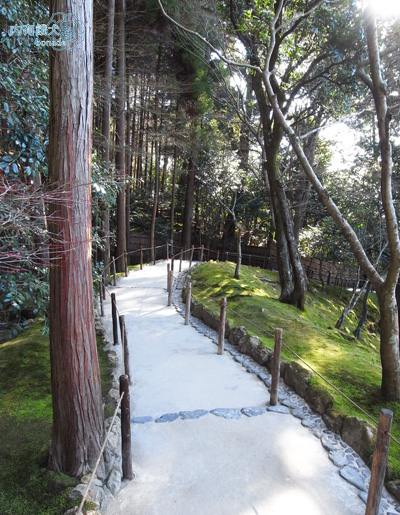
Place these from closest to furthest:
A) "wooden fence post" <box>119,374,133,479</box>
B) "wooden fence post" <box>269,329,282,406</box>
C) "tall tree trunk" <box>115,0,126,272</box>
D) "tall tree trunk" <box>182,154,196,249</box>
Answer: "wooden fence post" <box>119,374,133,479</box>, "wooden fence post" <box>269,329,282,406</box>, "tall tree trunk" <box>115,0,126,272</box>, "tall tree trunk" <box>182,154,196,249</box>

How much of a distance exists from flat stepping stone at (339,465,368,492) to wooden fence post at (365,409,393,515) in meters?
0.49

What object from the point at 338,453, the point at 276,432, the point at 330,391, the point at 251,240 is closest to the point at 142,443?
the point at 276,432

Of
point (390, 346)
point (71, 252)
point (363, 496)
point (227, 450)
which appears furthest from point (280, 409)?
point (71, 252)

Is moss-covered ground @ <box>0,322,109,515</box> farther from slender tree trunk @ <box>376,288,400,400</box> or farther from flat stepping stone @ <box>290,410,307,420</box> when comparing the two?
slender tree trunk @ <box>376,288,400,400</box>

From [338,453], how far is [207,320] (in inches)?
170

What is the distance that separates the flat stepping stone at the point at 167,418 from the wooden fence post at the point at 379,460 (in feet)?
6.70

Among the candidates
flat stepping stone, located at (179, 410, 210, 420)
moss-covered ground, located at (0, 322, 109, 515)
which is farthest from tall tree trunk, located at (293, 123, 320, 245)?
moss-covered ground, located at (0, 322, 109, 515)

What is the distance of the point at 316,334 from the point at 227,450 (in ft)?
11.9

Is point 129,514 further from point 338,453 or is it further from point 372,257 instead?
point 372,257

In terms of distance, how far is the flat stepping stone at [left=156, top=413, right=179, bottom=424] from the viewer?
3.78m

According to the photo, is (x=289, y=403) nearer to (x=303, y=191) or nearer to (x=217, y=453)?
(x=217, y=453)

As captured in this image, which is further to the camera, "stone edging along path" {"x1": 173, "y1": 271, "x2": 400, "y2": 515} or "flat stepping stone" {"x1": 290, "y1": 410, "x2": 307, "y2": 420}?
"flat stepping stone" {"x1": 290, "y1": 410, "x2": 307, "y2": 420}

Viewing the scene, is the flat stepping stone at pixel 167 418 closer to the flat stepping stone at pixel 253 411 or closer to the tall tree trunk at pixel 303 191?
the flat stepping stone at pixel 253 411

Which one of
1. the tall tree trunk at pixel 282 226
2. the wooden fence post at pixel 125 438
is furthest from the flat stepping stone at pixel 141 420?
the tall tree trunk at pixel 282 226
